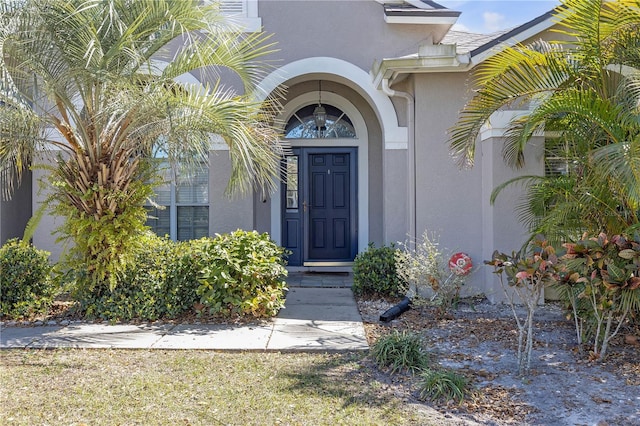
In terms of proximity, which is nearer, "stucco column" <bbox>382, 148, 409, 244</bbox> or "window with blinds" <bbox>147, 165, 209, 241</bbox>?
"stucco column" <bbox>382, 148, 409, 244</bbox>

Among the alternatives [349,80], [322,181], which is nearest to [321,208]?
[322,181]

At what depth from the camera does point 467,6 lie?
9086mm

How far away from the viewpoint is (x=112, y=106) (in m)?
6.05

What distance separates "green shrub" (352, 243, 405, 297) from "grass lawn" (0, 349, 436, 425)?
9.03ft


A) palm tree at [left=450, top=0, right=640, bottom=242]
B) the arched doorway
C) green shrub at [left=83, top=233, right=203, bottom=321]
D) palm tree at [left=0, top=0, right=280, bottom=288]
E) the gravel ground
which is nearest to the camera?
the gravel ground

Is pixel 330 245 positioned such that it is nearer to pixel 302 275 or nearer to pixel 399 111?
pixel 302 275

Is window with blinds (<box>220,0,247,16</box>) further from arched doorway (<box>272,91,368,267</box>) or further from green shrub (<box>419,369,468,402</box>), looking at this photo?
green shrub (<box>419,369,468,402</box>)

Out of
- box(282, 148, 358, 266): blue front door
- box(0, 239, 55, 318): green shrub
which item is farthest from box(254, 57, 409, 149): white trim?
box(0, 239, 55, 318): green shrub

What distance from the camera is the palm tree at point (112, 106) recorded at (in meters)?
5.79

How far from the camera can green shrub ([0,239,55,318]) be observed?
689 cm

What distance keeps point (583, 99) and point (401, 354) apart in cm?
320

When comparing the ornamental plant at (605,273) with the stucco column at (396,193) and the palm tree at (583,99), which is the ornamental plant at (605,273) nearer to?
the palm tree at (583,99)

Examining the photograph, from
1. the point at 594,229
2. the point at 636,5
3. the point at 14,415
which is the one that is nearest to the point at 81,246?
the point at 14,415

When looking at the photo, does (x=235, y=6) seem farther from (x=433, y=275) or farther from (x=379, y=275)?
(x=433, y=275)
